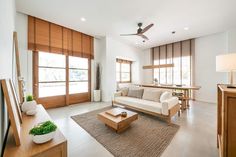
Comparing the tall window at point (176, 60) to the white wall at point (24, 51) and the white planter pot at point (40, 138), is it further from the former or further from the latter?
the white planter pot at point (40, 138)

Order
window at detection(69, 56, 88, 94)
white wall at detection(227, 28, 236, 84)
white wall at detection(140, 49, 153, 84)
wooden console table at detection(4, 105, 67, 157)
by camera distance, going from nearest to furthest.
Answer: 1. wooden console table at detection(4, 105, 67, 157)
2. white wall at detection(227, 28, 236, 84)
3. window at detection(69, 56, 88, 94)
4. white wall at detection(140, 49, 153, 84)

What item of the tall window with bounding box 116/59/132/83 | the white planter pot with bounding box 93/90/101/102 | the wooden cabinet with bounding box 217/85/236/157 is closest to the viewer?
the wooden cabinet with bounding box 217/85/236/157

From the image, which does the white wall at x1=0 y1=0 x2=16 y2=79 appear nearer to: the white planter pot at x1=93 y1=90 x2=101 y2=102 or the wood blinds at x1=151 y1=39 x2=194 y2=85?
the white planter pot at x1=93 y1=90 x2=101 y2=102

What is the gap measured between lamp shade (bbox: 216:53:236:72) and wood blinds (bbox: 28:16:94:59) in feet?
15.9

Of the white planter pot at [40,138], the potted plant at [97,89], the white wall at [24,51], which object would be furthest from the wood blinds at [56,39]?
the white planter pot at [40,138]

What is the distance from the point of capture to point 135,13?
3523 mm

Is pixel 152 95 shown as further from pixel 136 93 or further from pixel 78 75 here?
pixel 78 75

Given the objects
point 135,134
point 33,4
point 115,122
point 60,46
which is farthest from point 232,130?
point 60,46

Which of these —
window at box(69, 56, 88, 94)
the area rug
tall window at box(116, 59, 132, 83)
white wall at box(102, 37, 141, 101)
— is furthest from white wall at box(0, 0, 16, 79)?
tall window at box(116, 59, 132, 83)

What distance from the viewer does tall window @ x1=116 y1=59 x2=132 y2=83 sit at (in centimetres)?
713

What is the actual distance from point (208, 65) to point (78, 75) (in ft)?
20.8

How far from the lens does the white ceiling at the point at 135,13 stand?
304 centimetres

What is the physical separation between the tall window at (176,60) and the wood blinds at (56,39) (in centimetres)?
436

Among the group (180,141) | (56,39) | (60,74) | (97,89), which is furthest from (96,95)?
(180,141)
